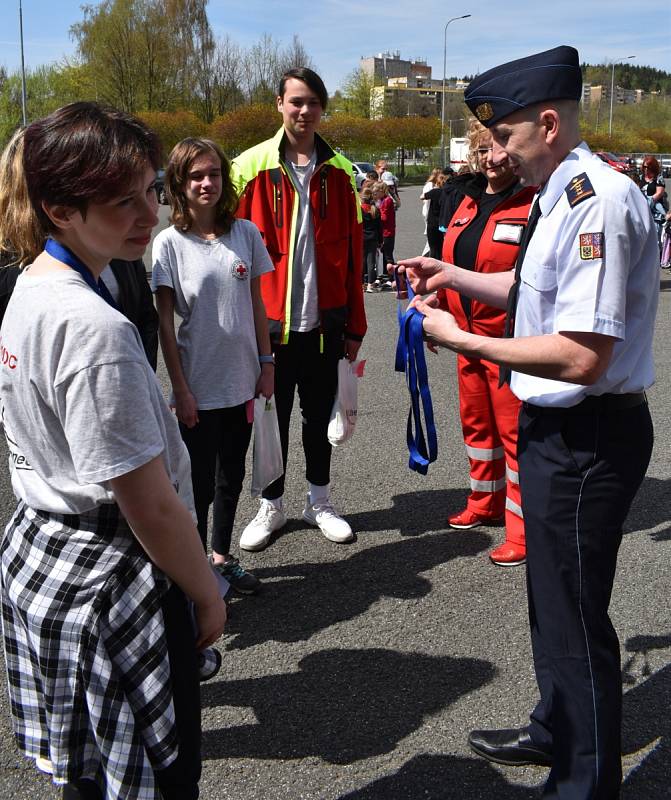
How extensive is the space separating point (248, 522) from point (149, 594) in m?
2.99

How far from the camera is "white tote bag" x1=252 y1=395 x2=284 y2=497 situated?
3.91m

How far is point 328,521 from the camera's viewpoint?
4.38m

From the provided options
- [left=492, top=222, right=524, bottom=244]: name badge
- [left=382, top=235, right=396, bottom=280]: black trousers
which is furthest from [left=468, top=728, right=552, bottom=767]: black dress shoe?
[left=382, top=235, right=396, bottom=280]: black trousers

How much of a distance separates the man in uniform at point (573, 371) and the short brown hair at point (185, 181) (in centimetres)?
145

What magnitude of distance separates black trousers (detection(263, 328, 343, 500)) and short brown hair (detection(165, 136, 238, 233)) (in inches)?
32.5

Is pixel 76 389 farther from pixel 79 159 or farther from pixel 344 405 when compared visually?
pixel 344 405

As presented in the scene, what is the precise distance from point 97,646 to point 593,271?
1383mm

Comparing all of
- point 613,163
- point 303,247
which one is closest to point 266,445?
point 303,247

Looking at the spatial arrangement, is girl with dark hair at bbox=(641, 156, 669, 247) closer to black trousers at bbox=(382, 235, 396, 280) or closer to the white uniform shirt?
black trousers at bbox=(382, 235, 396, 280)

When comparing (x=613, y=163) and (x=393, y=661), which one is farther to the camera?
(x=613, y=163)

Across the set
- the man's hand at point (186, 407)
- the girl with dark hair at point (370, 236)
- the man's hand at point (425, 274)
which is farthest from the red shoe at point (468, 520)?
the girl with dark hair at point (370, 236)

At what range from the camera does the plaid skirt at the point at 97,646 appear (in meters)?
1.57

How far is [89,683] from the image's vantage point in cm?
→ 157

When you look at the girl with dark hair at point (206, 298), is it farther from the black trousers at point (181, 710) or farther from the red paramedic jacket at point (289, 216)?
the black trousers at point (181, 710)
